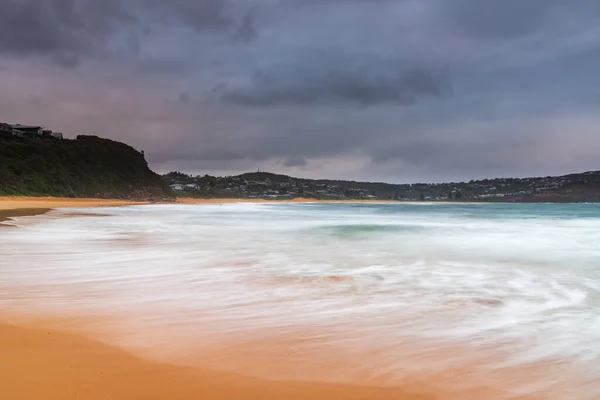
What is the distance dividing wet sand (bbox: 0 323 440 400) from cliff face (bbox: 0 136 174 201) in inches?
2138

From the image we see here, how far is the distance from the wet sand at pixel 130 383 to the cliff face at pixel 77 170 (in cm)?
5430

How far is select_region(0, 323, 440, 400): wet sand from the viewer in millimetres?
2939

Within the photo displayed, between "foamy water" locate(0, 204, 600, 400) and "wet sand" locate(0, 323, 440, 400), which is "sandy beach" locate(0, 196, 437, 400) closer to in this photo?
"wet sand" locate(0, 323, 440, 400)

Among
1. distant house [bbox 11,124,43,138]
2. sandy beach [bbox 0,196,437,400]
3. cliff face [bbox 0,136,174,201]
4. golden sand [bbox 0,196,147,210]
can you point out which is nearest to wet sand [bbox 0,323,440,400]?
sandy beach [bbox 0,196,437,400]

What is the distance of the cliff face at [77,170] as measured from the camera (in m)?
56.8

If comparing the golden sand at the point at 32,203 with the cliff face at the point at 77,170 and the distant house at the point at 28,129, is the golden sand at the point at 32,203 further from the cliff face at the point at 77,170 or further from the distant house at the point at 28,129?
the distant house at the point at 28,129

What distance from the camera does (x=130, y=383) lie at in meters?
3.11

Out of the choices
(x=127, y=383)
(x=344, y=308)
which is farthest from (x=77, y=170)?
(x=127, y=383)

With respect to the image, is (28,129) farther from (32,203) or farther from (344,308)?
(344,308)

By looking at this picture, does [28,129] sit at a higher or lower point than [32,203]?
higher

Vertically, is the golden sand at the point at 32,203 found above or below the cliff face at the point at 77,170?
below

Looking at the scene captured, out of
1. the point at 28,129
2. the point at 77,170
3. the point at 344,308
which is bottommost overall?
the point at 344,308

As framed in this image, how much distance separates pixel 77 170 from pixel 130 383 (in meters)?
73.7

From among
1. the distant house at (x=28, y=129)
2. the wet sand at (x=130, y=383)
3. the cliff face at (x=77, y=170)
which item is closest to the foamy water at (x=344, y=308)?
the wet sand at (x=130, y=383)
